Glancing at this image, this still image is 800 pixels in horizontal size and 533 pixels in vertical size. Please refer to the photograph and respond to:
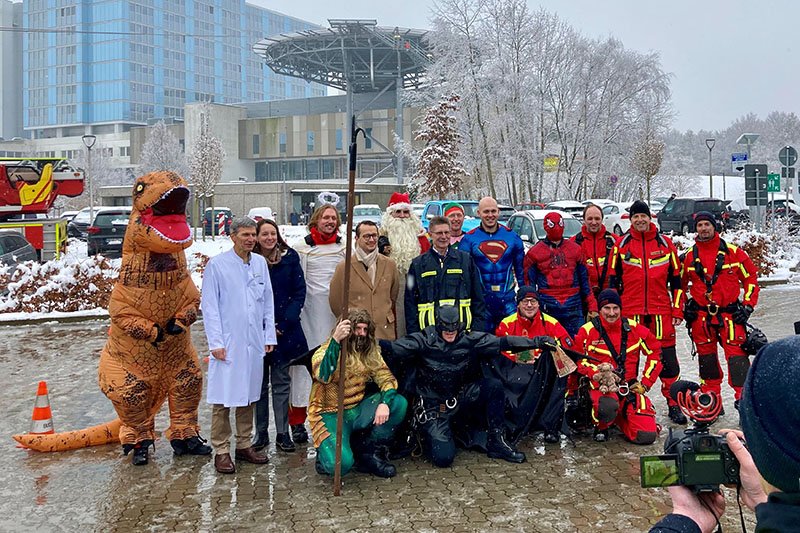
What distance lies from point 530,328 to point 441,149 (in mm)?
29571

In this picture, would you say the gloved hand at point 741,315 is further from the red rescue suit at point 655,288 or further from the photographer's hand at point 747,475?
the photographer's hand at point 747,475

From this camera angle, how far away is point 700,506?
1.74 m

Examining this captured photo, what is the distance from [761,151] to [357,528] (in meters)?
102

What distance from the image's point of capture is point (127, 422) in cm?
586

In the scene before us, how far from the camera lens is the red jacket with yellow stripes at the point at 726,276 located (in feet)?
21.7

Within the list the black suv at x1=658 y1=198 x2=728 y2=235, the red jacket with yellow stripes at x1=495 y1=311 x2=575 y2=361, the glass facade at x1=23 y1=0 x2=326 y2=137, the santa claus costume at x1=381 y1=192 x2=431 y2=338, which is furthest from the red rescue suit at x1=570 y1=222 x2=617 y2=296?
the glass facade at x1=23 y1=0 x2=326 y2=137

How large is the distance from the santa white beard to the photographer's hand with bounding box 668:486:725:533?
498cm

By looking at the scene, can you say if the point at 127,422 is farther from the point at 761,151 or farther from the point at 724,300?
the point at 761,151

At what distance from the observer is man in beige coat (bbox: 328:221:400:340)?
6.16m

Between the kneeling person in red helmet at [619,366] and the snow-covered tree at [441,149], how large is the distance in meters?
29.0

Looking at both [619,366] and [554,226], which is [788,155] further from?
[619,366]

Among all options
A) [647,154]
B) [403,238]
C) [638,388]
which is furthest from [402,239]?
[647,154]

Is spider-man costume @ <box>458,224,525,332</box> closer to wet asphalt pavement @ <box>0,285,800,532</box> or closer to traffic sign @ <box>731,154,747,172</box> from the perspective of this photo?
wet asphalt pavement @ <box>0,285,800,532</box>

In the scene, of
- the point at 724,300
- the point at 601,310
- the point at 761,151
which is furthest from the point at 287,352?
the point at 761,151
